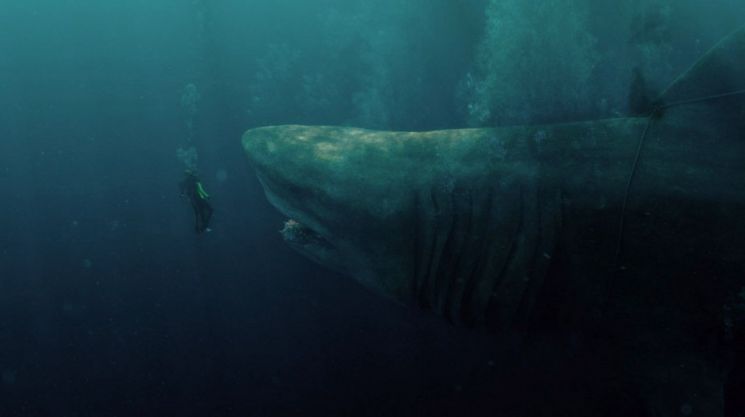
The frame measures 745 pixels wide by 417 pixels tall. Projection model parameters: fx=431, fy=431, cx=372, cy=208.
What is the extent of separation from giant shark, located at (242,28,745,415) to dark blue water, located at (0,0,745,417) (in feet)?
7.30

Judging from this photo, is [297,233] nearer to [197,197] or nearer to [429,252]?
[429,252]

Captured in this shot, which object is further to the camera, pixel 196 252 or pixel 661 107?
pixel 196 252

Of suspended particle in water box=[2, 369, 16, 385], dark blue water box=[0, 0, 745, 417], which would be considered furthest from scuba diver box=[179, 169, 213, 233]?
suspended particle in water box=[2, 369, 16, 385]

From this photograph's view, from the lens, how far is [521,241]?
310cm

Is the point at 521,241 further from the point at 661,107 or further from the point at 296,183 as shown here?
the point at 296,183

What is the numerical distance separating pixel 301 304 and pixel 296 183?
2.91 meters

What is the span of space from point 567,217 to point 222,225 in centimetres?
485

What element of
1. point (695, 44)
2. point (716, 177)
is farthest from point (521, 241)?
point (695, 44)

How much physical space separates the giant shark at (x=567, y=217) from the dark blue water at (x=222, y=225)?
7.30 ft

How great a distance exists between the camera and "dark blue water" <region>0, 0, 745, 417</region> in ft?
18.8

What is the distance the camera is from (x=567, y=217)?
9.89ft

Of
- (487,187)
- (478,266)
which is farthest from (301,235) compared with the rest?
(487,187)

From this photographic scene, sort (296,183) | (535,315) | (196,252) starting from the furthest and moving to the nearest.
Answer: (196,252)
(296,183)
(535,315)

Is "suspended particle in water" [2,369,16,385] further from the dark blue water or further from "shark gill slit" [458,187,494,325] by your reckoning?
"shark gill slit" [458,187,494,325]
